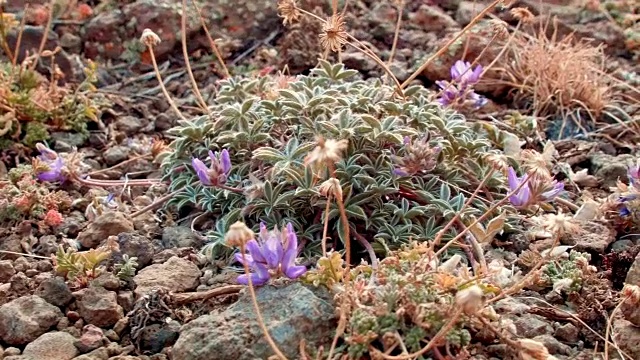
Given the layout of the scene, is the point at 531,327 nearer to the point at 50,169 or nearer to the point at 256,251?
the point at 256,251

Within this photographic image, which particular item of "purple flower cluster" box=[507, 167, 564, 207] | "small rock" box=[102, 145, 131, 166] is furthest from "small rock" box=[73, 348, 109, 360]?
"small rock" box=[102, 145, 131, 166]

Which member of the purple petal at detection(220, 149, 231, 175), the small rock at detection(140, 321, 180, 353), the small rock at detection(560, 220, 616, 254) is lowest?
the small rock at detection(140, 321, 180, 353)

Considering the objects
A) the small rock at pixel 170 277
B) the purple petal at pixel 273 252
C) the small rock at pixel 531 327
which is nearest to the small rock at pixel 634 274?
the small rock at pixel 531 327

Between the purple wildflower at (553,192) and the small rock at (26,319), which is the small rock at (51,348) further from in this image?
the purple wildflower at (553,192)

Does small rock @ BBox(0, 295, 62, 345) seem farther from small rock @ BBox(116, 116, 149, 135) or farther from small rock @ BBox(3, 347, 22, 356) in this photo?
small rock @ BBox(116, 116, 149, 135)

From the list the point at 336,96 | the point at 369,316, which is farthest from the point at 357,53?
the point at 369,316

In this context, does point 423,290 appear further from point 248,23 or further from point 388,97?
point 248,23

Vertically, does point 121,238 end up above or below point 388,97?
below
